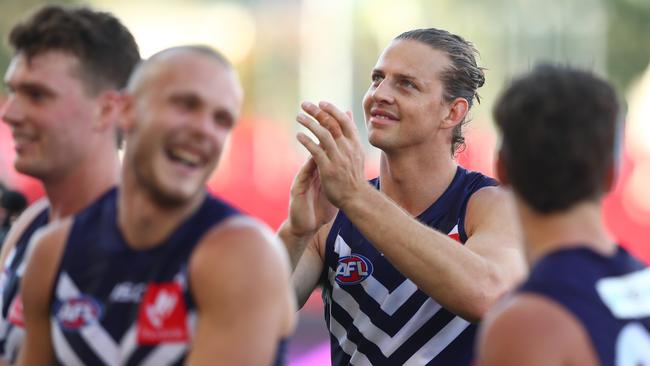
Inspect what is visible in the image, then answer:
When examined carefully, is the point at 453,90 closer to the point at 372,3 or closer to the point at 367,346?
the point at 367,346

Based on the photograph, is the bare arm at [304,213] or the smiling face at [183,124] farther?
the bare arm at [304,213]

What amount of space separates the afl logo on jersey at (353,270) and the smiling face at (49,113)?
1.64 m

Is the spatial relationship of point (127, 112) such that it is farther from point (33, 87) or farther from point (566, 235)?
point (566, 235)

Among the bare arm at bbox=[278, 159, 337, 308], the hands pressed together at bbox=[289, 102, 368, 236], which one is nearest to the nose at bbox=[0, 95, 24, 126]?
the hands pressed together at bbox=[289, 102, 368, 236]

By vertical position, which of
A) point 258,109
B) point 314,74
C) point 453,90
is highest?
point 453,90

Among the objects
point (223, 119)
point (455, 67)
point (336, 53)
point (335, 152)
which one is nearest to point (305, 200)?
point (335, 152)

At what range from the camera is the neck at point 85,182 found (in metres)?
4.30

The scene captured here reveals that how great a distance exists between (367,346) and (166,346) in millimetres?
2099

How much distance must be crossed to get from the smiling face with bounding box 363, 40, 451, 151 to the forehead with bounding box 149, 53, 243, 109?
2069mm

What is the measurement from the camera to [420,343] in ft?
17.2

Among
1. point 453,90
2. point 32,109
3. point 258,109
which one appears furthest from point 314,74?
point 32,109

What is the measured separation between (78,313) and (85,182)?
826 millimetres

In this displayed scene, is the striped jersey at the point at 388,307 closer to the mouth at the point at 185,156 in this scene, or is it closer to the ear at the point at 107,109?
the ear at the point at 107,109

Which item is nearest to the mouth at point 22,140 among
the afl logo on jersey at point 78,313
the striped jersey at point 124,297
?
the striped jersey at point 124,297
